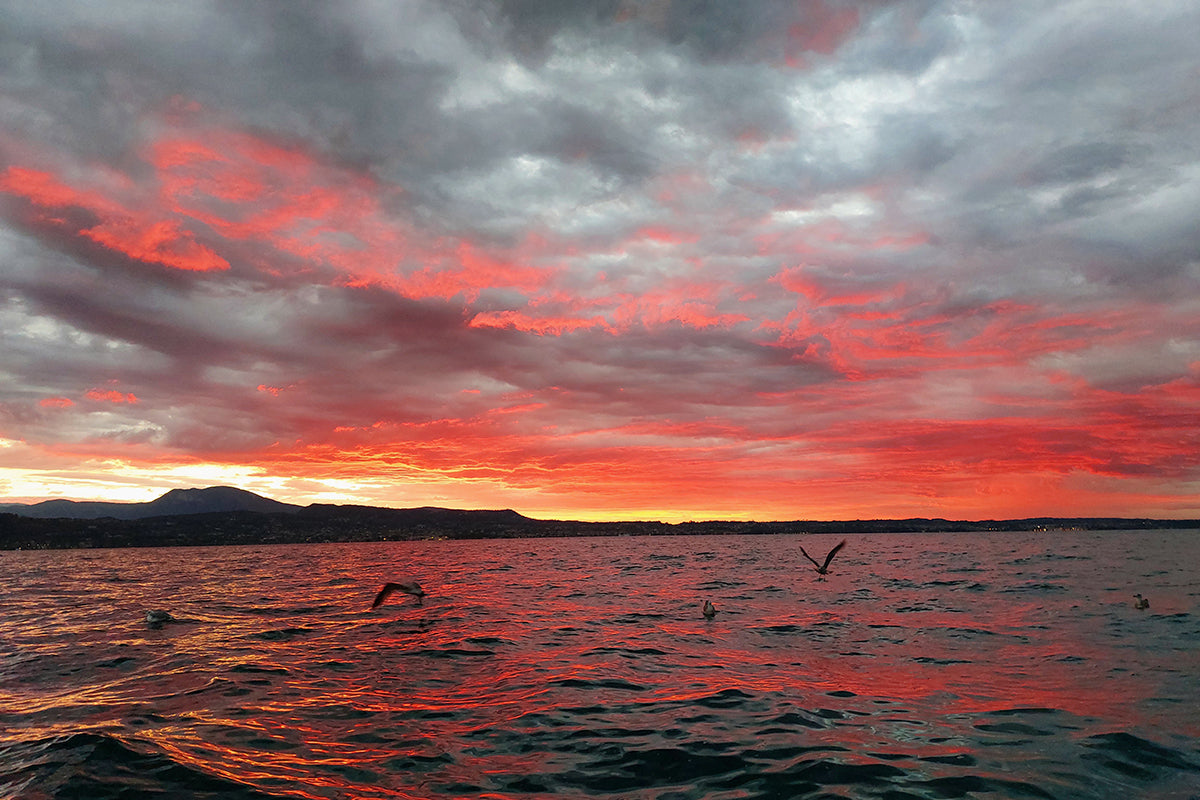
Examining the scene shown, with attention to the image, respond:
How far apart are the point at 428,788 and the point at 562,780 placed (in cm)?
195

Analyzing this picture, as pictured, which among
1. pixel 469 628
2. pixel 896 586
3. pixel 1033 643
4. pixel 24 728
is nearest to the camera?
pixel 24 728

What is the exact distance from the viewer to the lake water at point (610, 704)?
371 inches

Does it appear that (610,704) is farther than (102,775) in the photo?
Yes

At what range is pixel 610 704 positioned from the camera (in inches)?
532

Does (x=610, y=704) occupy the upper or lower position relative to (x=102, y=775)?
lower

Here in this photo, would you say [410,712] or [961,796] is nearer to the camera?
[961,796]

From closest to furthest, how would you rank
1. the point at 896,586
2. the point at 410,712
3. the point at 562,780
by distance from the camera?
the point at 562,780, the point at 410,712, the point at 896,586

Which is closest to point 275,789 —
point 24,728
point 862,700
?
point 24,728

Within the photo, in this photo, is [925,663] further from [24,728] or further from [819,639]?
[24,728]

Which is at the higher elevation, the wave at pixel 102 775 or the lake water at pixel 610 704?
the wave at pixel 102 775

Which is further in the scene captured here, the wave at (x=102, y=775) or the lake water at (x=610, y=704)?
the lake water at (x=610, y=704)

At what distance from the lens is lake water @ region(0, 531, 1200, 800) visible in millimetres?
9422

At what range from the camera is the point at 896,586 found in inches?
1576

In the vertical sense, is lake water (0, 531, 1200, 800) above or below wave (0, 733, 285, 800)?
below
